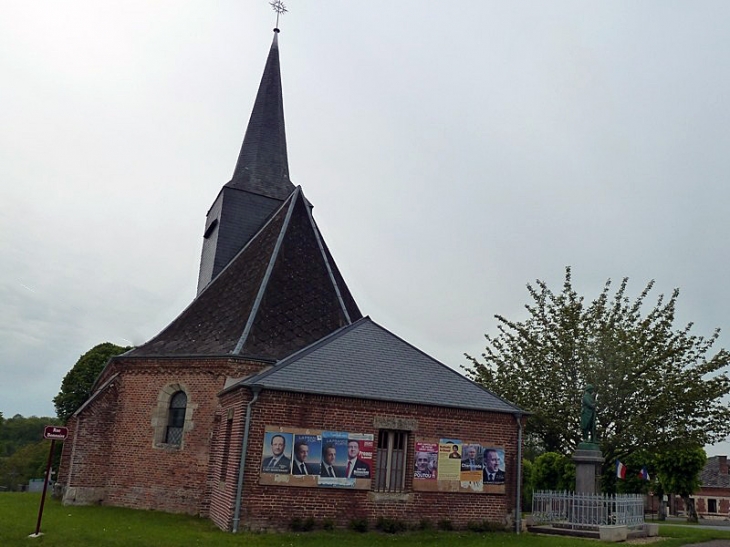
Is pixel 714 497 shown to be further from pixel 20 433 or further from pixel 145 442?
pixel 20 433

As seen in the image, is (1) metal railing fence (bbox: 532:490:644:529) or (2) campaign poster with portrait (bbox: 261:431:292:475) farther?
(1) metal railing fence (bbox: 532:490:644:529)

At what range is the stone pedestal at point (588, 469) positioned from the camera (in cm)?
1734

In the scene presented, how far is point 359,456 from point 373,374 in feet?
6.81

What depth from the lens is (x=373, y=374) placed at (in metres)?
15.3

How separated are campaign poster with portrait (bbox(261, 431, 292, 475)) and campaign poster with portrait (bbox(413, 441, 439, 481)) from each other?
10.5ft

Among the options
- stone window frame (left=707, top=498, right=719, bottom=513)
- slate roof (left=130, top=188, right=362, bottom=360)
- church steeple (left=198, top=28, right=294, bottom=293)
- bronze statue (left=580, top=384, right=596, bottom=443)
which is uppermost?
church steeple (left=198, top=28, right=294, bottom=293)

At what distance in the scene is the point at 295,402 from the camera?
13852 mm

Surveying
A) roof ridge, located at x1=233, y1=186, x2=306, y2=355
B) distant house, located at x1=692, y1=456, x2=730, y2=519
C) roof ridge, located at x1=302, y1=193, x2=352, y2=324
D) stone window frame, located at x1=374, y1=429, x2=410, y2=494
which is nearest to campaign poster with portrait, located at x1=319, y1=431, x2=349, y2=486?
stone window frame, located at x1=374, y1=429, x2=410, y2=494

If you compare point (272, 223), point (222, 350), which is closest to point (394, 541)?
point (222, 350)

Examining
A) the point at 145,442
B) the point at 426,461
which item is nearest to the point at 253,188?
the point at 145,442

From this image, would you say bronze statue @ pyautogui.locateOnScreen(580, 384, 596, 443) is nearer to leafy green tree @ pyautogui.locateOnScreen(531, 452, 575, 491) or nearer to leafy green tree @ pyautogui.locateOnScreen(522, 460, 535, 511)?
leafy green tree @ pyautogui.locateOnScreen(522, 460, 535, 511)

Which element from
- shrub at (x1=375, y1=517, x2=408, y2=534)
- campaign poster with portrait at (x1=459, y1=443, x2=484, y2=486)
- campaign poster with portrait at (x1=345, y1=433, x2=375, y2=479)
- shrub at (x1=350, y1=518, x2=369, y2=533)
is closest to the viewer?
shrub at (x1=350, y1=518, x2=369, y2=533)

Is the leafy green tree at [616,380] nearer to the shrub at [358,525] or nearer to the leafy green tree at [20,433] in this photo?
the shrub at [358,525]

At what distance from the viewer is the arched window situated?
17.5m
